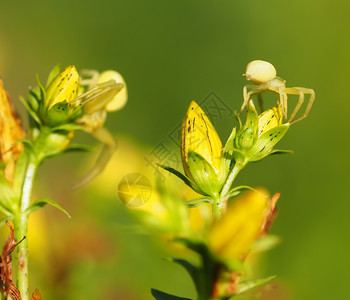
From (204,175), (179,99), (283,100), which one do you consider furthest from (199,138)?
(179,99)

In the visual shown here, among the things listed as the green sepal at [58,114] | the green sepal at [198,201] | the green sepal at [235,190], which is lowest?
the green sepal at [198,201]

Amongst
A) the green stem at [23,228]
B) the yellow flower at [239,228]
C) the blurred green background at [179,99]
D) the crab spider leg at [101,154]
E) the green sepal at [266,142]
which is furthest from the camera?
the blurred green background at [179,99]

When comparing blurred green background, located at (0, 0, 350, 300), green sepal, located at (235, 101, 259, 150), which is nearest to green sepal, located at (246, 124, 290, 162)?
green sepal, located at (235, 101, 259, 150)

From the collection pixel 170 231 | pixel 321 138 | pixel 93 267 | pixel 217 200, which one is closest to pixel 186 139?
pixel 217 200

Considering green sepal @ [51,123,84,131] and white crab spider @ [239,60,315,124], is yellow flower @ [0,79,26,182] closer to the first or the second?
green sepal @ [51,123,84,131]

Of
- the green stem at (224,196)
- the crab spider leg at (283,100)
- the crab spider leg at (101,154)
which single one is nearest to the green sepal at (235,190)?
the green stem at (224,196)

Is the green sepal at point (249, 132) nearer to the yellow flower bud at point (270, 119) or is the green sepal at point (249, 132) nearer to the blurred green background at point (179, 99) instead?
the yellow flower bud at point (270, 119)
